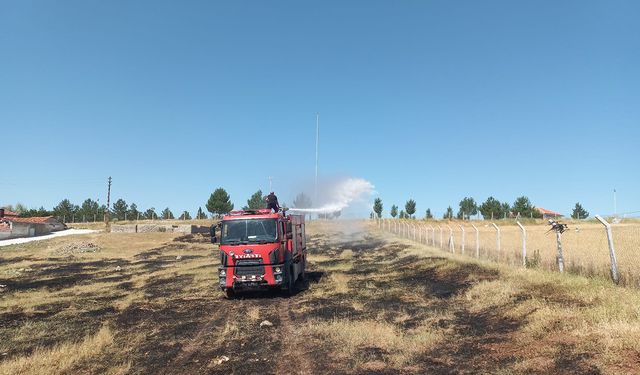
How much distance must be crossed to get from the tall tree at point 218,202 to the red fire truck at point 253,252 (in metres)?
75.7

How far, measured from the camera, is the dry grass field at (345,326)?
7.84 m

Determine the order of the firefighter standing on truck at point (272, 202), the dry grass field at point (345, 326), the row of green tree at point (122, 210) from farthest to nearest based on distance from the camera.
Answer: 1. the row of green tree at point (122, 210)
2. the firefighter standing on truck at point (272, 202)
3. the dry grass field at point (345, 326)

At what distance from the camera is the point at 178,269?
2752 cm

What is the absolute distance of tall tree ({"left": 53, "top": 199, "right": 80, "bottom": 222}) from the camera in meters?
97.6

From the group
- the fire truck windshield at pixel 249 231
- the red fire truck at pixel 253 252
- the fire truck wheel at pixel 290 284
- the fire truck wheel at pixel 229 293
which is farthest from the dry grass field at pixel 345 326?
the fire truck windshield at pixel 249 231

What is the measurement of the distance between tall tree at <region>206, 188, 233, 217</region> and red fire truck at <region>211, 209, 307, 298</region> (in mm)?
75748

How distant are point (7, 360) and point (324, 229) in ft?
186

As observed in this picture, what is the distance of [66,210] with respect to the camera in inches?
4240

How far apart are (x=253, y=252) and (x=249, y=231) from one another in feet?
2.70

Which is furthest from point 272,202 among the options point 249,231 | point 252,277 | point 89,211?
point 89,211

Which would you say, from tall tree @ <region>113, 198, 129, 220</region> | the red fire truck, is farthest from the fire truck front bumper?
tall tree @ <region>113, 198, 129, 220</region>

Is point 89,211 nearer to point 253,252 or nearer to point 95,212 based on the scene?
point 95,212

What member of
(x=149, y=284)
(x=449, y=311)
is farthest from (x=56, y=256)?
(x=449, y=311)

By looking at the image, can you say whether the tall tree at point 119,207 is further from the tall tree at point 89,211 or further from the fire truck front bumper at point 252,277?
the fire truck front bumper at point 252,277
